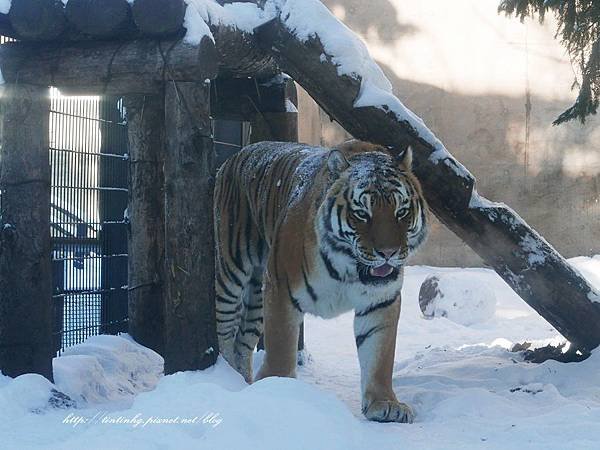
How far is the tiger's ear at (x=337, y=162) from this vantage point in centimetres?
349

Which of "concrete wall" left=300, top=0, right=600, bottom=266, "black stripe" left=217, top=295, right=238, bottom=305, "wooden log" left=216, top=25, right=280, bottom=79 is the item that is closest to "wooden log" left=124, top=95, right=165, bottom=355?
"black stripe" left=217, top=295, right=238, bottom=305

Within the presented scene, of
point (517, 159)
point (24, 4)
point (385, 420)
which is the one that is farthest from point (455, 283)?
point (24, 4)

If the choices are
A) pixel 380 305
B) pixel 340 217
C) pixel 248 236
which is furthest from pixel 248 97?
pixel 380 305

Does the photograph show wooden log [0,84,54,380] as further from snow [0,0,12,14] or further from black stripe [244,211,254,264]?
black stripe [244,211,254,264]

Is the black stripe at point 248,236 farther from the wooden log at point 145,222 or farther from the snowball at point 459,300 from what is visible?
the snowball at point 459,300

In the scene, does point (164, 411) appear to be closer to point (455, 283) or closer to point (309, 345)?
point (309, 345)

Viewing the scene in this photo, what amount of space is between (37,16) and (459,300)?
5.07m

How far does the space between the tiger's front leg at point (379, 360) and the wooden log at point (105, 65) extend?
4.21 ft

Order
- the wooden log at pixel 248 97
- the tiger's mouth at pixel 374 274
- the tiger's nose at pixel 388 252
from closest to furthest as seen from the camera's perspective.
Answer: the tiger's nose at pixel 388 252, the tiger's mouth at pixel 374 274, the wooden log at pixel 248 97

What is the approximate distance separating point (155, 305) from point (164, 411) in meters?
2.25

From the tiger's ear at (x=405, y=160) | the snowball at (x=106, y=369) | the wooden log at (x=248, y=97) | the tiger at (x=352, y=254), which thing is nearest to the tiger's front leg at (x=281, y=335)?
the tiger at (x=352, y=254)

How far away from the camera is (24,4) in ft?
11.3

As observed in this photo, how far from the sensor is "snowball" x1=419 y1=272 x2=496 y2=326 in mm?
7395

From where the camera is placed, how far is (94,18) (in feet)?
11.2
